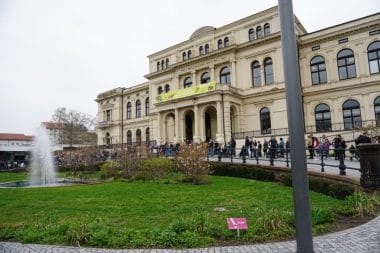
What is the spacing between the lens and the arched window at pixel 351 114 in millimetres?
30797

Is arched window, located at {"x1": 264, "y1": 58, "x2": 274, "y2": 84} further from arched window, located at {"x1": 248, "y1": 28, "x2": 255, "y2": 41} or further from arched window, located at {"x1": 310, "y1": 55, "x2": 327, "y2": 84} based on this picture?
arched window, located at {"x1": 310, "y1": 55, "x2": 327, "y2": 84}

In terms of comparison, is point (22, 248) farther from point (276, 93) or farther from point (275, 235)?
point (276, 93)

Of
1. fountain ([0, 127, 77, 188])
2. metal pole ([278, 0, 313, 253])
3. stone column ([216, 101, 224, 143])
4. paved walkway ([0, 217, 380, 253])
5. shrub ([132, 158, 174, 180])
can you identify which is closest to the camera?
metal pole ([278, 0, 313, 253])

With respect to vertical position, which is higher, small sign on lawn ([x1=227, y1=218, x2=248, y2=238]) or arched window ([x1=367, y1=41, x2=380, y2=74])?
arched window ([x1=367, y1=41, x2=380, y2=74])

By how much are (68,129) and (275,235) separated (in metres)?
68.7

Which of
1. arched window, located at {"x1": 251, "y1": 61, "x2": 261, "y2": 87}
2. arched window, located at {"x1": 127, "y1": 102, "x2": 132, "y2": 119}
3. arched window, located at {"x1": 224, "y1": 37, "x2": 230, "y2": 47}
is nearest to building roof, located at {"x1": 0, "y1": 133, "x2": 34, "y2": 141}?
arched window, located at {"x1": 127, "y1": 102, "x2": 132, "y2": 119}

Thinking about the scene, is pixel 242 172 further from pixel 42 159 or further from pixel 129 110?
pixel 129 110

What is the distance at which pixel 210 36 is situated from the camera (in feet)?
136

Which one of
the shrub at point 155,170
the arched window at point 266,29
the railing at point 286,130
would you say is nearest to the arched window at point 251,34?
the arched window at point 266,29

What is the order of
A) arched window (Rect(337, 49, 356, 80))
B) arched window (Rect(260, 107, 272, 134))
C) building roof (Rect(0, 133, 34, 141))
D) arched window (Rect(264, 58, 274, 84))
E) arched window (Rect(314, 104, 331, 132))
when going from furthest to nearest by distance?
building roof (Rect(0, 133, 34, 141))
arched window (Rect(264, 58, 274, 84))
arched window (Rect(260, 107, 272, 134))
arched window (Rect(314, 104, 331, 132))
arched window (Rect(337, 49, 356, 80))

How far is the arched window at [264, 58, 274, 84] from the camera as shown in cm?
3600

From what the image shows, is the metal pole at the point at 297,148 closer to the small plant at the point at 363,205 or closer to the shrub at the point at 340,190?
the small plant at the point at 363,205

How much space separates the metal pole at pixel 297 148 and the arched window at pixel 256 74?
1389 inches

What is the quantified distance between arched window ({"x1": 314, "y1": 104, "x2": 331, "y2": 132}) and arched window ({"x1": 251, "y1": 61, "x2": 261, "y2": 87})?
25.1 ft
